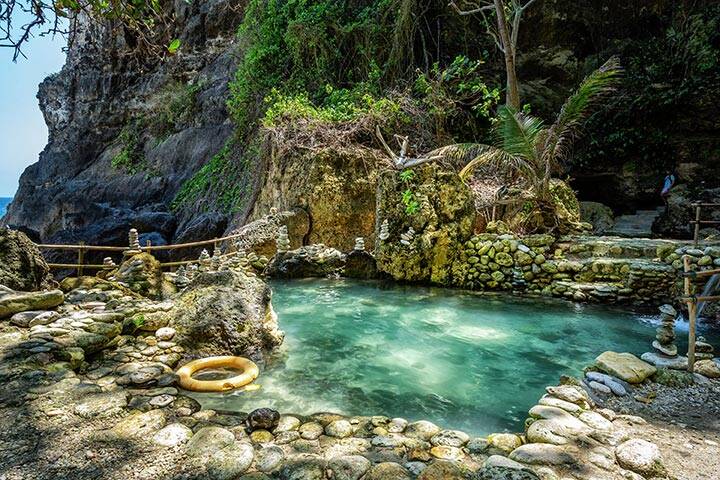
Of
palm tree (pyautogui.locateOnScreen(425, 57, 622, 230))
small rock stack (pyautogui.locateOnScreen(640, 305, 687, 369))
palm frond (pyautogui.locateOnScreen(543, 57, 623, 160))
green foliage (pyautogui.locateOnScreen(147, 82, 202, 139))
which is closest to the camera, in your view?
small rock stack (pyautogui.locateOnScreen(640, 305, 687, 369))

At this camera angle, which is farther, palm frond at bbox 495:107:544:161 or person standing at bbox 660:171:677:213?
person standing at bbox 660:171:677:213

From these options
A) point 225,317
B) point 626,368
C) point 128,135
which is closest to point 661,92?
point 626,368

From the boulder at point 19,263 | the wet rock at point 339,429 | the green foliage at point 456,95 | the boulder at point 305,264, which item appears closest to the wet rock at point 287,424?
the wet rock at point 339,429

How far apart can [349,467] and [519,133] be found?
7.62 meters

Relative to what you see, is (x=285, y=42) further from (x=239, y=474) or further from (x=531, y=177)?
(x=239, y=474)

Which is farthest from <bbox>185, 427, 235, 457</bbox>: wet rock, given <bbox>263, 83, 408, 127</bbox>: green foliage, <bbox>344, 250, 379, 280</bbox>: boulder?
<bbox>263, 83, 408, 127</bbox>: green foliage

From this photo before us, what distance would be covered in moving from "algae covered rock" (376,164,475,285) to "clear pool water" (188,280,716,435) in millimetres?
502

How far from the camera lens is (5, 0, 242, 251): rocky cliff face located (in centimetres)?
1859

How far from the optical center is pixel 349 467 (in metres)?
2.29

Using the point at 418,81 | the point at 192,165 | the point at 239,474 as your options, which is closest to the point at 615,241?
the point at 418,81

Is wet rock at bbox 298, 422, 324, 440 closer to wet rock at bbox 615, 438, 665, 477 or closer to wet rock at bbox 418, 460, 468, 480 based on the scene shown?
wet rock at bbox 418, 460, 468, 480

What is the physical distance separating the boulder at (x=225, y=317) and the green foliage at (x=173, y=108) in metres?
18.8

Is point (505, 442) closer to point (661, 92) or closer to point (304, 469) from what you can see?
point (304, 469)

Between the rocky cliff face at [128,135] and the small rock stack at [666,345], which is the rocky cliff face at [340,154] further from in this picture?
the small rock stack at [666,345]
